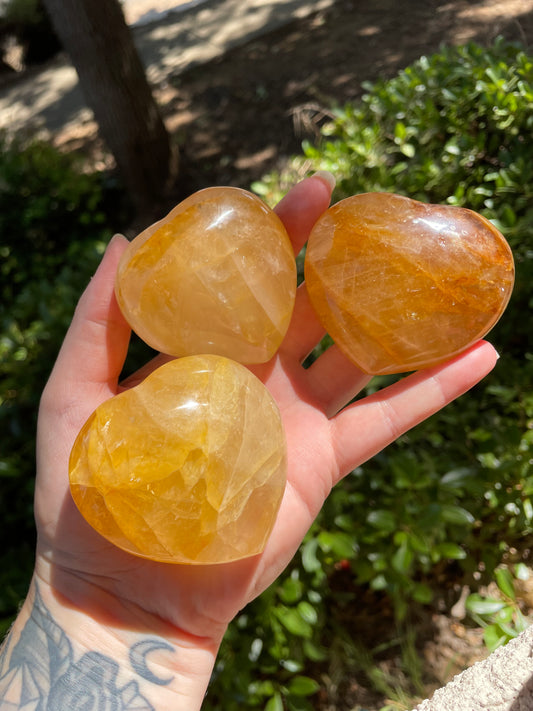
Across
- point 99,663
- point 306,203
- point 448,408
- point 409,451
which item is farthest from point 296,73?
point 99,663

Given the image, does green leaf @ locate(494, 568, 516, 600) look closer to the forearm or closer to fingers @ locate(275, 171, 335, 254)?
the forearm

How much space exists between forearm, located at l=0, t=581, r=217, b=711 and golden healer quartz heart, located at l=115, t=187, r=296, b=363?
782 mm

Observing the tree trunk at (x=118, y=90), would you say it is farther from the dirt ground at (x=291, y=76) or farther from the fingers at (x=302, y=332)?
the fingers at (x=302, y=332)

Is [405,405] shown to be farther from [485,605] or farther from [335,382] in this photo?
[485,605]

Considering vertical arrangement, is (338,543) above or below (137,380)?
below

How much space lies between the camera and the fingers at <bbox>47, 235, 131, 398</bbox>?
176 cm

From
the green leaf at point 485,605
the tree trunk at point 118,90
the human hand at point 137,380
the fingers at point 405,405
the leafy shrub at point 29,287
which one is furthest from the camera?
the tree trunk at point 118,90

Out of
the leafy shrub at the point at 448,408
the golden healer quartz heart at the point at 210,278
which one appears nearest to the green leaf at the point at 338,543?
the leafy shrub at the point at 448,408

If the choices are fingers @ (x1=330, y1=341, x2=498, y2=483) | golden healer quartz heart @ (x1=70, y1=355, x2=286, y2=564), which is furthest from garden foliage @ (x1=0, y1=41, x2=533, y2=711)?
golden healer quartz heart @ (x1=70, y1=355, x2=286, y2=564)

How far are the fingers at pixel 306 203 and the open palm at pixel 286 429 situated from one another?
19.1 inches

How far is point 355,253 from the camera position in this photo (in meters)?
1.73

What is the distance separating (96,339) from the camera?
1778 mm

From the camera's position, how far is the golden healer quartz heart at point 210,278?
1719 millimetres

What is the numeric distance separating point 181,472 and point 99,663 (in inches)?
22.2
